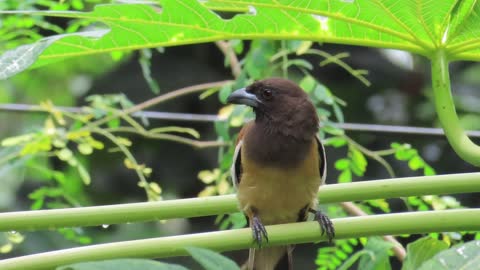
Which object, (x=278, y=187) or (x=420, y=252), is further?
(x=278, y=187)

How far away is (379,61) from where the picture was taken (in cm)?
521

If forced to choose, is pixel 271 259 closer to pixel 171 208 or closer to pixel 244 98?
pixel 244 98

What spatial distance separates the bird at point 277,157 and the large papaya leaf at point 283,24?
0.67 m

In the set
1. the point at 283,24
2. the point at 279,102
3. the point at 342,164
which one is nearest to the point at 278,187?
the point at 279,102

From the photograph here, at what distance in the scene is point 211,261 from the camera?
1.04 m

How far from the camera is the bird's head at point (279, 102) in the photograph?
2.31 m

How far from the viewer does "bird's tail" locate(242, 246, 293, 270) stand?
2.42 meters

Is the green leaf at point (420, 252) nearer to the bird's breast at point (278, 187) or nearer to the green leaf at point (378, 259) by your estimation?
the green leaf at point (378, 259)

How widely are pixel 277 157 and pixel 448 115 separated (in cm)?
83

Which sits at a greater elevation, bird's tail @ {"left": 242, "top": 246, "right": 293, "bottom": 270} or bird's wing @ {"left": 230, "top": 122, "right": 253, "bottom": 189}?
bird's wing @ {"left": 230, "top": 122, "right": 253, "bottom": 189}

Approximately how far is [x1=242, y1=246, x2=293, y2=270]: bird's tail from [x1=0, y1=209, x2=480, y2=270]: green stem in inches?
42.8

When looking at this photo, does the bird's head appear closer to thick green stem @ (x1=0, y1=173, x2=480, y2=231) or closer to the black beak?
the black beak

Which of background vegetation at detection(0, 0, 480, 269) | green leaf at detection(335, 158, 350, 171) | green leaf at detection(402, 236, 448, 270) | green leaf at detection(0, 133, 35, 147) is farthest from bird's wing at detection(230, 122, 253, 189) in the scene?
green leaf at detection(402, 236, 448, 270)

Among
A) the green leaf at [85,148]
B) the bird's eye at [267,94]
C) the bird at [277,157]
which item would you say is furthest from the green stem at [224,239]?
the green leaf at [85,148]
